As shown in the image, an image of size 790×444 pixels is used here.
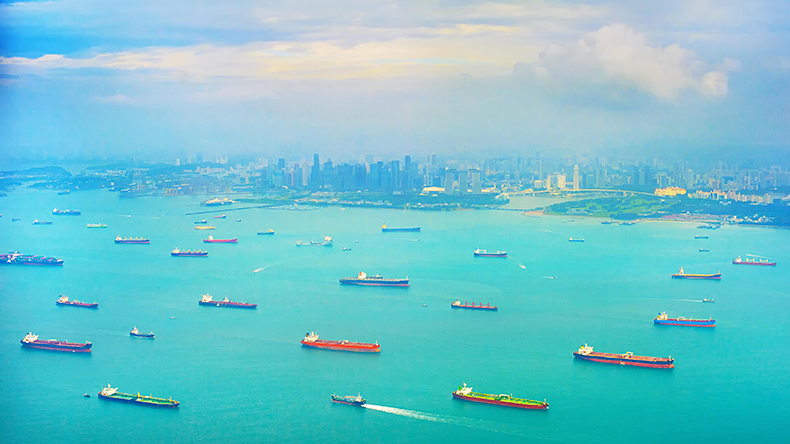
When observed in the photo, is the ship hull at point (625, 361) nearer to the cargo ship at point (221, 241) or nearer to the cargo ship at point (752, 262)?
the cargo ship at point (752, 262)

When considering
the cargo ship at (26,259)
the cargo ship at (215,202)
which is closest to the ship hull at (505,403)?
the cargo ship at (26,259)

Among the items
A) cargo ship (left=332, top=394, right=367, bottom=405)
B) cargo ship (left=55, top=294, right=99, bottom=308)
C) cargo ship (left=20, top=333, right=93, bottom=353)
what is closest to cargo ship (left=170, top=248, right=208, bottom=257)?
cargo ship (left=55, top=294, right=99, bottom=308)

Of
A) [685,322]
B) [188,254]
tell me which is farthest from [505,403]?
[188,254]

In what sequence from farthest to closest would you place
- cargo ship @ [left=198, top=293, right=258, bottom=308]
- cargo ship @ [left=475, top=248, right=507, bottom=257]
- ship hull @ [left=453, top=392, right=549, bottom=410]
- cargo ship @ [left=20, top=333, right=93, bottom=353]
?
cargo ship @ [left=475, top=248, right=507, bottom=257], cargo ship @ [left=198, top=293, right=258, bottom=308], cargo ship @ [left=20, top=333, right=93, bottom=353], ship hull @ [left=453, top=392, right=549, bottom=410]

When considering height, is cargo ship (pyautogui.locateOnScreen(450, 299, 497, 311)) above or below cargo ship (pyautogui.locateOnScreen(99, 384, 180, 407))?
above

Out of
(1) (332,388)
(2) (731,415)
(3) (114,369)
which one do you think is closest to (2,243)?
(3) (114,369)

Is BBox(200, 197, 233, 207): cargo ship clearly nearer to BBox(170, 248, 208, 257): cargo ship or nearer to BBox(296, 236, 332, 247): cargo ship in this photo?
BBox(296, 236, 332, 247): cargo ship

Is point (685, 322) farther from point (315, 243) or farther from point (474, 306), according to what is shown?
point (315, 243)
